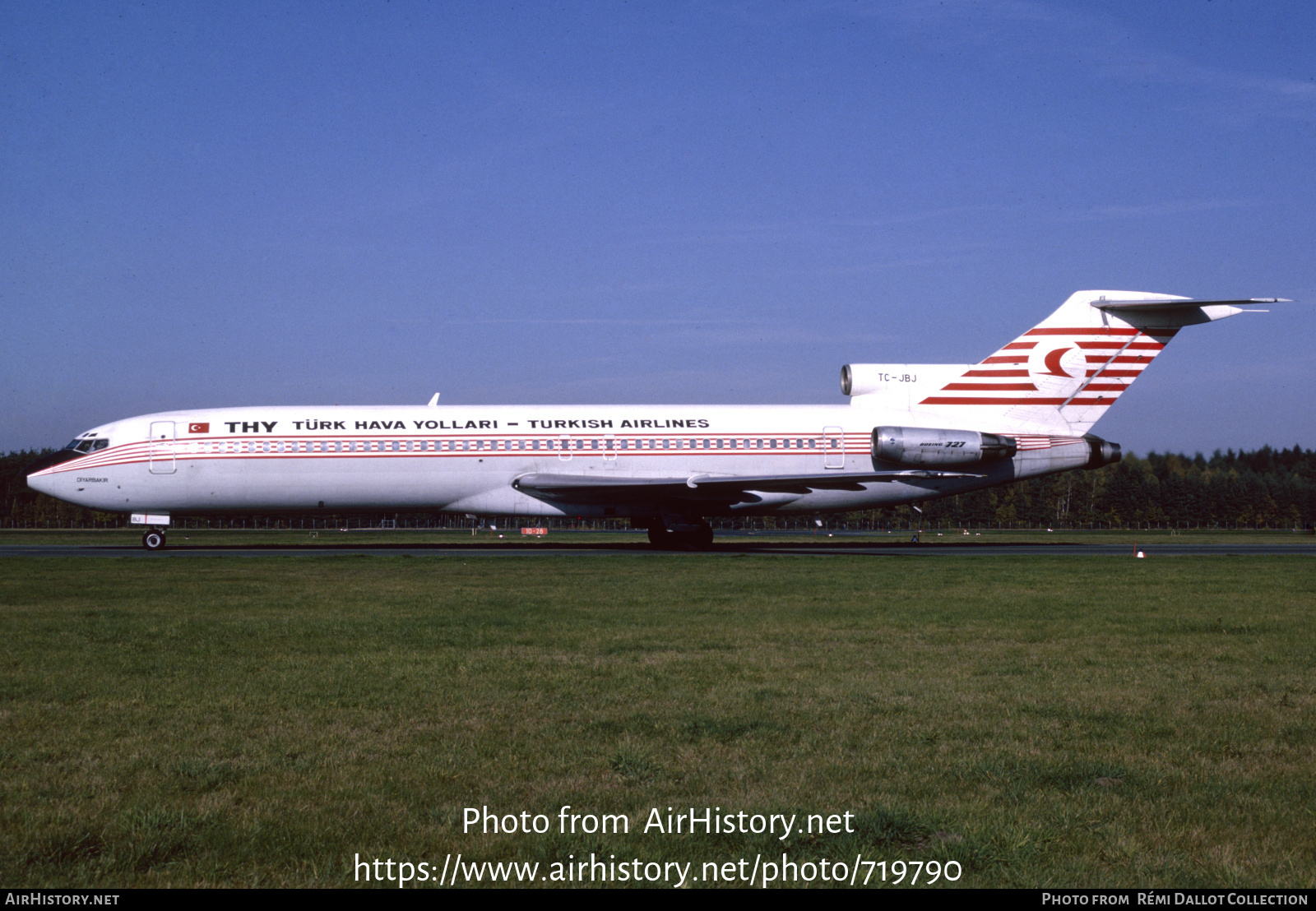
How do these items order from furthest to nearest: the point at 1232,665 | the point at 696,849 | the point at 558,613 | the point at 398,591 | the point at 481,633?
the point at 398,591, the point at 558,613, the point at 481,633, the point at 1232,665, the point at 696,849

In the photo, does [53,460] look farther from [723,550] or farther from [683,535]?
[723,550]

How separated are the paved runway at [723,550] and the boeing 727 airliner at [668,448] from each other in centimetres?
130

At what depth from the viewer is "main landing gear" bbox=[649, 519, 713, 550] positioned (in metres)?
31.4

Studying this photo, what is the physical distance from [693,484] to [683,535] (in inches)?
96.8

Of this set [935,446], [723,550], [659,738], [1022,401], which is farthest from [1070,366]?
[659,738]

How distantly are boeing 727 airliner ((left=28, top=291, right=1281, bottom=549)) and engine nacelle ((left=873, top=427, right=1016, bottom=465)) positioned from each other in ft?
0.17

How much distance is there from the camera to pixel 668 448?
101 feet

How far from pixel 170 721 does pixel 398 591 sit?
977 cm

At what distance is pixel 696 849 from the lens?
4824 mm

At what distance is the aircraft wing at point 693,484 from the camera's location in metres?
29.1

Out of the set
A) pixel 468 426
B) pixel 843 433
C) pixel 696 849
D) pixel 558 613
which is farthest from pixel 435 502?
pixel 696 849

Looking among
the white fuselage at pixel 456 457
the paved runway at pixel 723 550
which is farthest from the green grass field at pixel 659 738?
the white fuselage at pixel 456 457

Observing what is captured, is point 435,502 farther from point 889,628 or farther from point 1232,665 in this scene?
point 1232,665

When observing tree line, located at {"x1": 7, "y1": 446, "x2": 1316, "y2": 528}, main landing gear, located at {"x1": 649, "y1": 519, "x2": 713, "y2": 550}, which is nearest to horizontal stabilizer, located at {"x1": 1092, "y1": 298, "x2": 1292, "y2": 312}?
main landing gear, located at {"x1": 649, "y1": 519, "x2": 713, "y2": 550}
